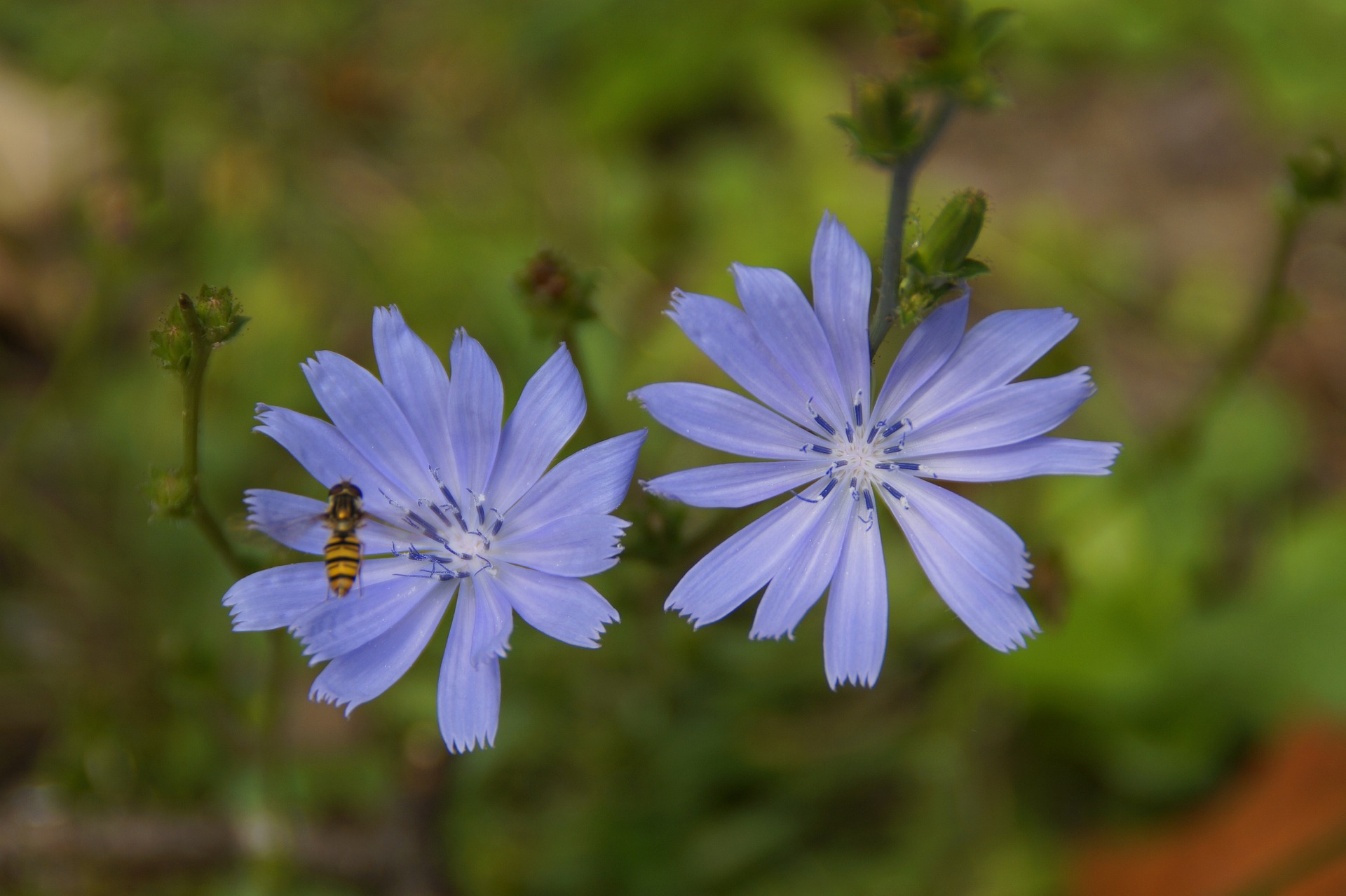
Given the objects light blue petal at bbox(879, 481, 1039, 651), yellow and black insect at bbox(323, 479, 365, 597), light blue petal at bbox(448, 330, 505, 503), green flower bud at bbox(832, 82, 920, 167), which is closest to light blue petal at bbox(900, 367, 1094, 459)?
light blue petal at bbox(879, 481, 1039, 651)

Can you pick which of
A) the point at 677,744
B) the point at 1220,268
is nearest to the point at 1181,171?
the point at 1220,268

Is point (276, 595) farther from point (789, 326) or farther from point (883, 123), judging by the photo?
point (883, 123)

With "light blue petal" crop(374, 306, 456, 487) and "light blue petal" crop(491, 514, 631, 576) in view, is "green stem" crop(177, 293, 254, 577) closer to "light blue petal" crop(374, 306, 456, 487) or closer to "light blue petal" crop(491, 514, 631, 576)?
"light blue petal" crop(374, 306, 456, 487)

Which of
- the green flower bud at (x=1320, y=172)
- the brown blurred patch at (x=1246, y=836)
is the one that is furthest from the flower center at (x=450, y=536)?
the brown blurred patch at (x=1246, y=836)

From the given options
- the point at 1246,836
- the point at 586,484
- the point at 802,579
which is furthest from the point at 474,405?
the point at 1246,836

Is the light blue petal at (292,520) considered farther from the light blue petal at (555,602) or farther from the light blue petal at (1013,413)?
the light blue petal at (1013,413)
